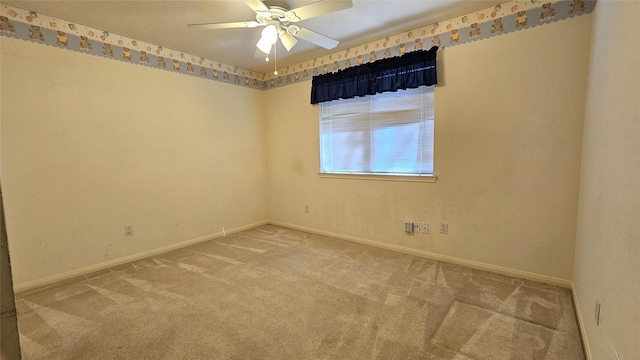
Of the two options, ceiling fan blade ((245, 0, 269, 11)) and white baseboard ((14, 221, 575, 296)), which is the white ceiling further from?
white baseboard ((14, 221, 575, 296))

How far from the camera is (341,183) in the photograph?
3.81m

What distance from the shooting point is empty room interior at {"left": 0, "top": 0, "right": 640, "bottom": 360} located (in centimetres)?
173

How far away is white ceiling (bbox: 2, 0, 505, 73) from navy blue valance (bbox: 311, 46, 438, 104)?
307mm

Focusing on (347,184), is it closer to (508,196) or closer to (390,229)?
(390,229)

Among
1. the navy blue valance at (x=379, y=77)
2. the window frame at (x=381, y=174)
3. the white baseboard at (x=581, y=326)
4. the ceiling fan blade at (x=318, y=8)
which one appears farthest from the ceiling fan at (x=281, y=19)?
the white baseboard at (x=581, y=326)

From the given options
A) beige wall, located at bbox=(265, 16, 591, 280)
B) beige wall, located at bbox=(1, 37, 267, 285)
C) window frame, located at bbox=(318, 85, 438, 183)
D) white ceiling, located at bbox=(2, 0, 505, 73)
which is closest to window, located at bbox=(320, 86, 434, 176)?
window frame, located at bbox=(318, 85, 438, 183)

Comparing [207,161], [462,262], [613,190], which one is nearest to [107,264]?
[207,161]

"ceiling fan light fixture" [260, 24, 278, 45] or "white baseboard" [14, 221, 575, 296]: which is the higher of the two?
"ceiling fan light fixture" [260, 24, 278, 45]

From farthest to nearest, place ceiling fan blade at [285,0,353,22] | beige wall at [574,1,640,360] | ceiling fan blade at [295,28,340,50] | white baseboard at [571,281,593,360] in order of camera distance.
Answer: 1. ceiling fan blade at [295,28,340,50]
2. ceiling fan blade at [285,0,353,22]
3. white baseboard at [571,281,593,360]
4. beige wall at [574,1,640,360]

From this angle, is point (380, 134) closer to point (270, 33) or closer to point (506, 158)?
point (506, 158)

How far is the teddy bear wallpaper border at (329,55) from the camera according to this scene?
2.39 metres

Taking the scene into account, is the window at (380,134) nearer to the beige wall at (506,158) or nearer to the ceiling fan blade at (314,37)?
the beige wall at (506,158)

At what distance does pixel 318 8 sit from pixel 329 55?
1802mm

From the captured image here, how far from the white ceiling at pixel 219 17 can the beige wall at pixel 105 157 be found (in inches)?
14.4
